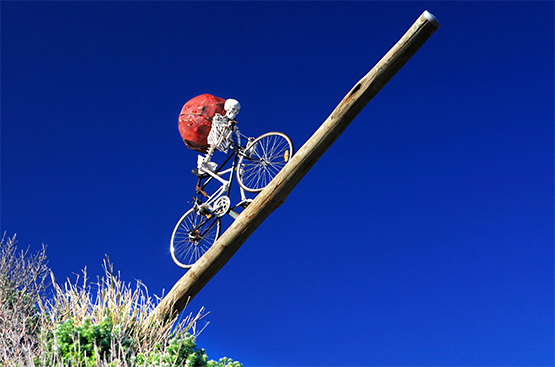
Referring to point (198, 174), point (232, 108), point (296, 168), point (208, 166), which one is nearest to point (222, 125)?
point (232, 108)

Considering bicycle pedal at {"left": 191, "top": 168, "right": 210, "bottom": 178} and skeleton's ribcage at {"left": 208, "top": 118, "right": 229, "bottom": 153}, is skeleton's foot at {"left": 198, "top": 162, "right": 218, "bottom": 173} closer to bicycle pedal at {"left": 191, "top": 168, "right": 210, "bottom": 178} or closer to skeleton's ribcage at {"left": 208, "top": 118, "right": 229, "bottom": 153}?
bicycle pedal at {"left": 191, "top": 168, "right": 210, "bottom": 178}

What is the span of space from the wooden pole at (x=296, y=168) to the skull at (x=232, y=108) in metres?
1.75

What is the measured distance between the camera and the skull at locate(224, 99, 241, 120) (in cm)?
646

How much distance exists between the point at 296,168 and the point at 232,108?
1921 millimetres

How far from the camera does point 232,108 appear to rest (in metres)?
6.46

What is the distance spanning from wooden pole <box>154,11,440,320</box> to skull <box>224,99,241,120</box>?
175cm

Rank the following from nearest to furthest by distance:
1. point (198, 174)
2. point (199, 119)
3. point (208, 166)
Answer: point (199, 119) < point (208, 166) < point (198, 174)

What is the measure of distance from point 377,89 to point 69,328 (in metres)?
4.19

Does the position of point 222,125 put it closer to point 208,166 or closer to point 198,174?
point 208,166

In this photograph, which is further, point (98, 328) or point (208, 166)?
point (208, 166)

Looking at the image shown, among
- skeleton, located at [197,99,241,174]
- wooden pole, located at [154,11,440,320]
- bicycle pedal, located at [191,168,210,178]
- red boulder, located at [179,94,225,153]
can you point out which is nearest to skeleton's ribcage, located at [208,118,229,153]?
skeleton, located at [197,99,241,174]

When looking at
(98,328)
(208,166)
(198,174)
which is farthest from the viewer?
(198,174)

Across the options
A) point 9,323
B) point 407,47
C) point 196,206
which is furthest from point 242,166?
point 9,323

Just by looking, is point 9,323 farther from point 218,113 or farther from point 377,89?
point 377,89
